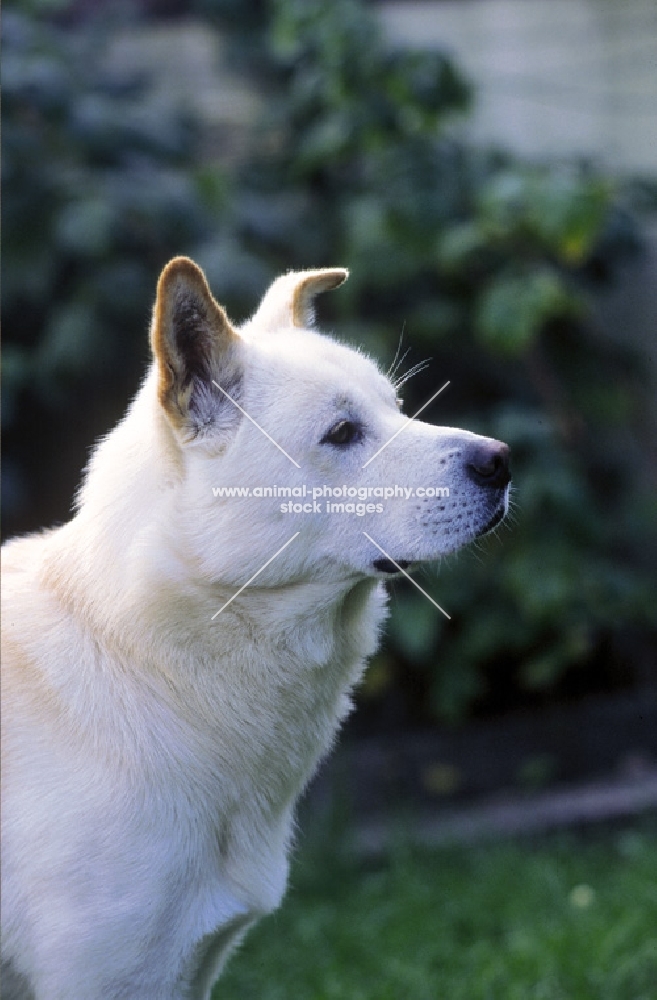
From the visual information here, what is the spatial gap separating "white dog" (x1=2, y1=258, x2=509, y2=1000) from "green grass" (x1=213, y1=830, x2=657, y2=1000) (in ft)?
4.60

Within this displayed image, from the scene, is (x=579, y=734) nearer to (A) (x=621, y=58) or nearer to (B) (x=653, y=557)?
(B) (x=653, y=557)

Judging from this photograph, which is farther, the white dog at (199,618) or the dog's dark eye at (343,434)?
the dog's dark eye at (343,434)

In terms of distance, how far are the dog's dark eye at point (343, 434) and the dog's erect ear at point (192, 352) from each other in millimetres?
192

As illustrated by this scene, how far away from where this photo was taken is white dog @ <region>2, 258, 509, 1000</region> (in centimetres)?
199

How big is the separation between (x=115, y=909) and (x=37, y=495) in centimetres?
349

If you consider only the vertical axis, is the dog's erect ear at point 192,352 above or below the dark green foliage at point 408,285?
above

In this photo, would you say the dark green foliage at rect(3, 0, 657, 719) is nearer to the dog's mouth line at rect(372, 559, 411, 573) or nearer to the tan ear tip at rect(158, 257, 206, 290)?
the dog's mouth line at rect(372, 559, 411, 573)

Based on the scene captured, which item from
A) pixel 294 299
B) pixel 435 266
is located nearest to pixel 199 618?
pixel 294 299

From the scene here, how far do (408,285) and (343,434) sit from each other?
3.11 meters

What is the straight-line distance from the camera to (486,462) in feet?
6.98

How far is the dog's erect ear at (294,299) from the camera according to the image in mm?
2482

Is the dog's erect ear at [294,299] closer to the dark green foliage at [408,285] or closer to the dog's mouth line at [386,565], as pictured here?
the dog's mouth line at [386,565]

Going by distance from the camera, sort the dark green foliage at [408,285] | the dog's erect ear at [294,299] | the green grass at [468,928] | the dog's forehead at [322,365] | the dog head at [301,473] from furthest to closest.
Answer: the dark green foliage at [408,285], the green grass at [468,928], the dog's erect ear at [294,299], the dog's forehead at [322,365], the dog head at [301,473]

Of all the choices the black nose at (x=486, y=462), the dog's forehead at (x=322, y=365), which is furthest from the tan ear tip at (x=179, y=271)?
the black nose at (x=486, y=462)
